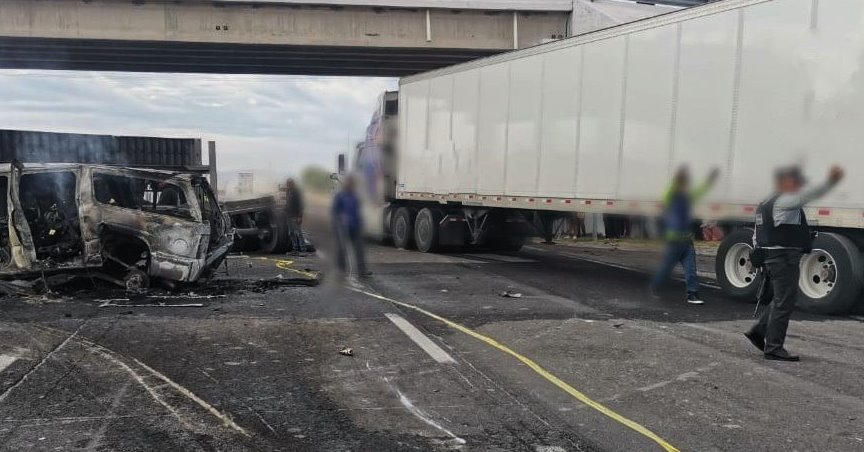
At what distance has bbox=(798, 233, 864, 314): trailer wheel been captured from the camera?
804 centimetres

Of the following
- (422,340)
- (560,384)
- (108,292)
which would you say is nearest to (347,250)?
(108,292)

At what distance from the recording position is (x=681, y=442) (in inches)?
161

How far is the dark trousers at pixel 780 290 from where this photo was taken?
5.95 metres

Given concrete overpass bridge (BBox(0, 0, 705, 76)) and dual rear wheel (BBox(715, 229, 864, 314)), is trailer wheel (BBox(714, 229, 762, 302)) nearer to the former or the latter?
dual rear wheel (BBox(715, 229, 864, 314))

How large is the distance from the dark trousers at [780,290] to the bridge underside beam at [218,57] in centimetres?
2193

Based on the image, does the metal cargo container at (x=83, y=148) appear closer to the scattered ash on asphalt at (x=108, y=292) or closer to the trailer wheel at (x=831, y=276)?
the scattered ash on asphalt at (x=108, y=292)

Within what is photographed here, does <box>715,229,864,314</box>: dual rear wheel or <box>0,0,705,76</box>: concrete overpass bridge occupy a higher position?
<box>0,0,705,76</box>: concrete overpass bridge

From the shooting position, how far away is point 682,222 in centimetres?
761

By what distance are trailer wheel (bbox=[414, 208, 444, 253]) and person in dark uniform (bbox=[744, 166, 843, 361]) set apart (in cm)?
988

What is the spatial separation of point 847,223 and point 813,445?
4.80 metres

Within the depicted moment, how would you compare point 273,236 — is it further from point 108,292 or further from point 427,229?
point 108,292

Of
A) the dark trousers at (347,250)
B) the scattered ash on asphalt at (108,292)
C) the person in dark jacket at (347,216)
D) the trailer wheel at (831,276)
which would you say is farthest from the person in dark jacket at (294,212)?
the trailer wheel at (831,276)

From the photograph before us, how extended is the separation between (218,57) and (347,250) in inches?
815

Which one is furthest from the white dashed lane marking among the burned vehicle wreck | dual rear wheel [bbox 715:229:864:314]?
dual rear wheel [bbox 715:229:864:314]
